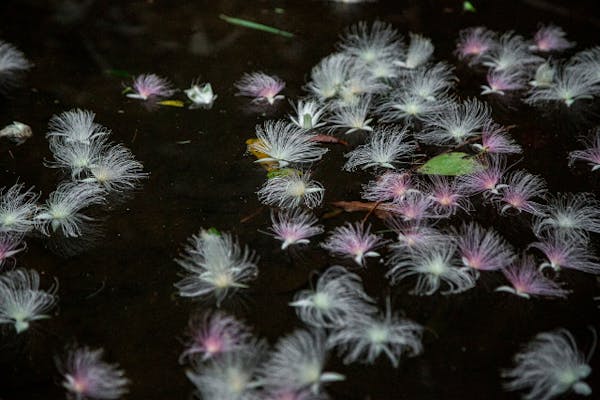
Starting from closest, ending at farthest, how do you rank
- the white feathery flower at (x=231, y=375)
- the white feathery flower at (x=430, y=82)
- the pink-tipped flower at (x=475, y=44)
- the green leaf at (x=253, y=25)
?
the white feathery flower at (x=231, y=375) < the white feathery flower at (x=430, y=82) < the pink-tipped flower at (x=475, y=44) < the green leaf at (x=253, y=25)


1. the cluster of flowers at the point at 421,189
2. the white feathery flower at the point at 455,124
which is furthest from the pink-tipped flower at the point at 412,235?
the white feathery flower at the point at 455,124

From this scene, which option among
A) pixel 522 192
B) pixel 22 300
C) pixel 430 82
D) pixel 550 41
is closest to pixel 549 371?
pixel 522 192

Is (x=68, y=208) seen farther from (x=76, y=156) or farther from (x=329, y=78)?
(x=329, y=78)

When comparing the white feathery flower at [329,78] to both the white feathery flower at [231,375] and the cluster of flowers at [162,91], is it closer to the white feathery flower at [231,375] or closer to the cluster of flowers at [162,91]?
the cluster of flowers at [162,91]

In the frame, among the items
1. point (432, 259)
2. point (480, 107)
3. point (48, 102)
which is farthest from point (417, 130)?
point (48, 102)

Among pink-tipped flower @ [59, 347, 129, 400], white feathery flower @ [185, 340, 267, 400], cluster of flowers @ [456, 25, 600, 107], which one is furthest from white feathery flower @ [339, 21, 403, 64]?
pink-tipped flower @ [59, 347, 129, 400]

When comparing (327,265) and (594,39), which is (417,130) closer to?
(327,265)
